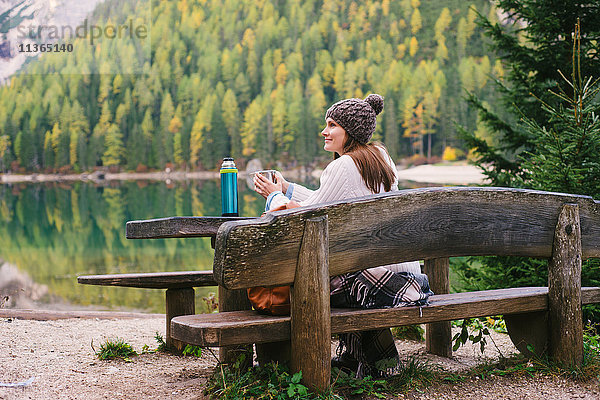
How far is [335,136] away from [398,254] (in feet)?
2.38

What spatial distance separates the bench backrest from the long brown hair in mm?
239

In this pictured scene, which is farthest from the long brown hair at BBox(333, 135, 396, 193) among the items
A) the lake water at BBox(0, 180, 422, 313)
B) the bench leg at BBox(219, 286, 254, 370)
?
the lake water at BBox(0, 180, 422, 313)

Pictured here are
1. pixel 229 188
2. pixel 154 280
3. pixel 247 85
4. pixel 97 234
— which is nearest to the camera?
pixel 229 188

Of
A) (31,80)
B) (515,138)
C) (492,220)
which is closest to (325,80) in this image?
(31,80)

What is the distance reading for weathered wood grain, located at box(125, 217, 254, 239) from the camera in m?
2.88

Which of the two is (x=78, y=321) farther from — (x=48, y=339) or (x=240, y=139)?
(x=240, y=139)

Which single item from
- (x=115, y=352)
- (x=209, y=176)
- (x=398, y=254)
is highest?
(x=398, y=254)

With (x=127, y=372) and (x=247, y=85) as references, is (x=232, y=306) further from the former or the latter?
(x=247, y=85)

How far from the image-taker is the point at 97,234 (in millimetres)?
33281

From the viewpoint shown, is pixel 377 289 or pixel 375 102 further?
pixel 375 102

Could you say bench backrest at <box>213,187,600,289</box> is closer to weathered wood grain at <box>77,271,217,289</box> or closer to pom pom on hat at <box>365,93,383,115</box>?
pom pom on hat at <box>365,93,383,115</box>

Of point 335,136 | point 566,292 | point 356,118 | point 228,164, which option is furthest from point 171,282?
point 566,292

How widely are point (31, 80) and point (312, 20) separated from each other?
31152 mm

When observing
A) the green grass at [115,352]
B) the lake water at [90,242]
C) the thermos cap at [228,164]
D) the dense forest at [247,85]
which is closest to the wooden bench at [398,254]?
the thermos cap at [228,164]
